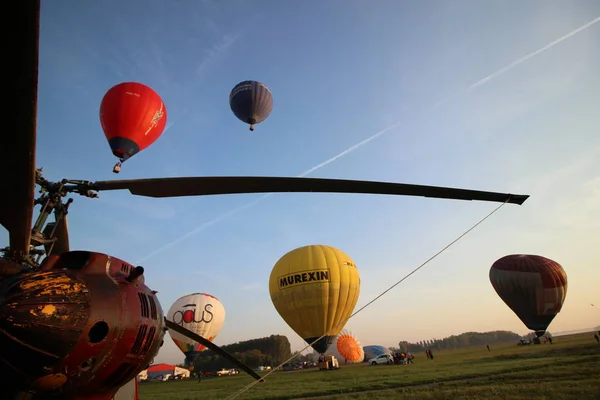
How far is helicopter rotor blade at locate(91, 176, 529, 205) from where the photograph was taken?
3.58 m

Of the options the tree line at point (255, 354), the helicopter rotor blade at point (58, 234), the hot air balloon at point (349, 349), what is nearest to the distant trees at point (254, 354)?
the tree line at point (255, 354)

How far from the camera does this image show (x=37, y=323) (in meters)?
1.97

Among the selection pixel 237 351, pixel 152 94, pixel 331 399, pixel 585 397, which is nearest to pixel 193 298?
pixel 331 399

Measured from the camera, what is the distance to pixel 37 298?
201cm

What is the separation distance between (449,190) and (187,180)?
343 cm

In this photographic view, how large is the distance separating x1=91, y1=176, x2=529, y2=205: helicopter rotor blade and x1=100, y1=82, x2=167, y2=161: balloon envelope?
4.67 meters

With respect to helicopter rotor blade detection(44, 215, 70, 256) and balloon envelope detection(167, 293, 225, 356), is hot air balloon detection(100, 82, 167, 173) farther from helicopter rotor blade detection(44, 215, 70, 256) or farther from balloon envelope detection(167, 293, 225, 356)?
balloon envelope detection(167, 293, 225, 356)

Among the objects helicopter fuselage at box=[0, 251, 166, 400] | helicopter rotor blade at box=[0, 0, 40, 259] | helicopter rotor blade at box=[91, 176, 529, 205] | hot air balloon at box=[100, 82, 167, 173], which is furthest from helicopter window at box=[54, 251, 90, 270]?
hot air balloon at box=[100, 82, 167, 173]

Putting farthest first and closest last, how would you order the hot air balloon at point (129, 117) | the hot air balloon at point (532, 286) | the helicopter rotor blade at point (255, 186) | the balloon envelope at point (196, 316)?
the hot air balloon at point (532, 286), the balloon envelope at point (196, 316), the hot air balloon at point (129, 117), the helicopter rotor blade at point (255, 186)

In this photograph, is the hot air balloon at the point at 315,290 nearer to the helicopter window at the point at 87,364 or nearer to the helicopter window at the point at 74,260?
the helicopter window at the point at 74,260

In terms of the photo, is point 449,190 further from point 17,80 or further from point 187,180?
point 17,80

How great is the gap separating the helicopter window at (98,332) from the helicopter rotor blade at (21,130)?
1282 millimetres

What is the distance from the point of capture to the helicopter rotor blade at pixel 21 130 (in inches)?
59.4

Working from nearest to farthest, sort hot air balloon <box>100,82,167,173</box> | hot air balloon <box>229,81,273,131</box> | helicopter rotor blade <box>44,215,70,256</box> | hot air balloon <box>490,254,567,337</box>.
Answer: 1. helicopter rotor blade <box>44,215,70,256</box>
2. hot air balloon <box>100,82,167,173</box>
3. hot air balloon <box>229,81,273,131</box>
4. hot air balloon <box>490,254,567,337</box>
